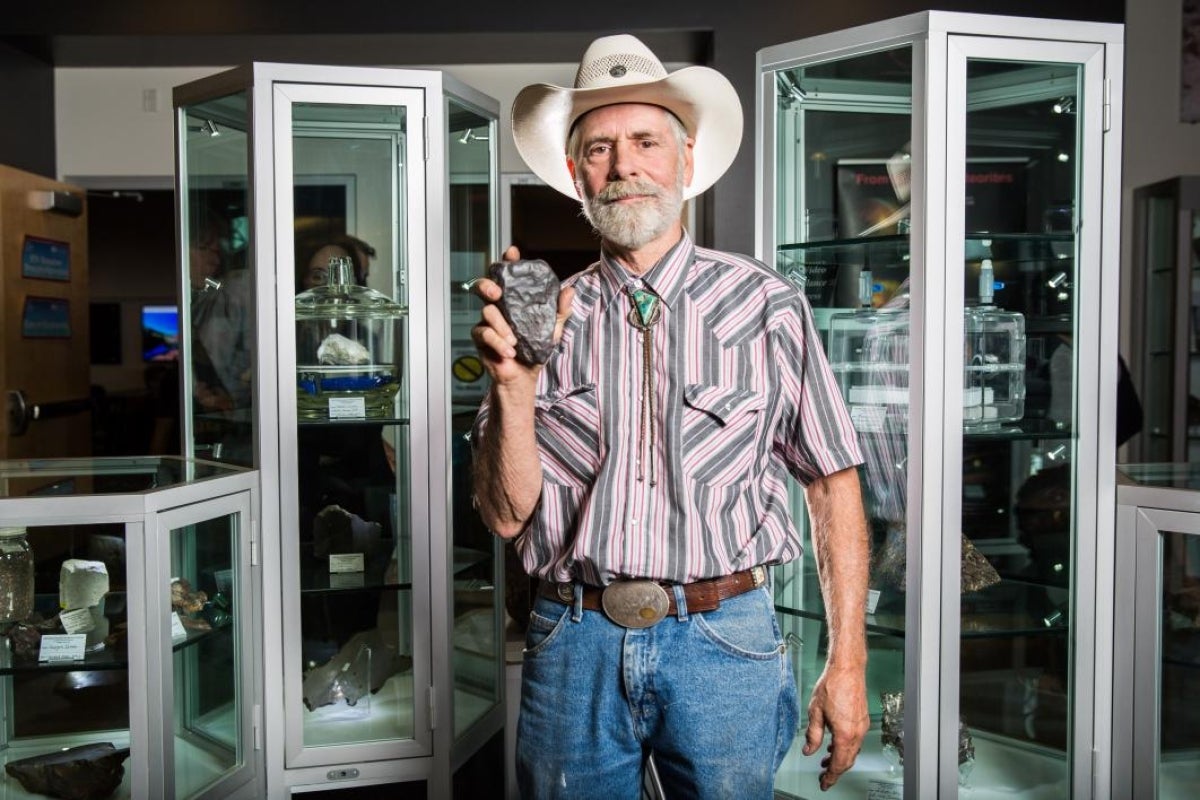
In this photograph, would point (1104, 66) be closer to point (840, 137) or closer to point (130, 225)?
point (840, 137)

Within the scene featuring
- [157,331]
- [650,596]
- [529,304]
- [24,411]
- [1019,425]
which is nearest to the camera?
[529,304]

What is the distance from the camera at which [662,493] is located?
1422mm

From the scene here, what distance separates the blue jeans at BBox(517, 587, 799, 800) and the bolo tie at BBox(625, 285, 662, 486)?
20cm

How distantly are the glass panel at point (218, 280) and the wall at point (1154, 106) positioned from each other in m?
4.35

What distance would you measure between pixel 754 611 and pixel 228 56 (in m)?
4.06

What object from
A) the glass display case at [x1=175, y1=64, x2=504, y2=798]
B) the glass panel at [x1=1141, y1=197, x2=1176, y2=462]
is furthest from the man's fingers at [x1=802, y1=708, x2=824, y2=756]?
the glass panel at [x1=1141, y1=197, x2=1176, y2=462]

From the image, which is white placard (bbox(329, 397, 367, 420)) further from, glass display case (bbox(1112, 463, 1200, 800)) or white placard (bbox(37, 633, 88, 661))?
glass display case (bbox(1112, 463, 1200, 800))

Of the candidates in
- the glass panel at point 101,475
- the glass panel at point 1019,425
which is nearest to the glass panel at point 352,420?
the glass panel at point 101,475

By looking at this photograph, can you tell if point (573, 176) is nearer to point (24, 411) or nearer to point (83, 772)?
point (83, 772)

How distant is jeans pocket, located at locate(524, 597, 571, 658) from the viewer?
1424 mm

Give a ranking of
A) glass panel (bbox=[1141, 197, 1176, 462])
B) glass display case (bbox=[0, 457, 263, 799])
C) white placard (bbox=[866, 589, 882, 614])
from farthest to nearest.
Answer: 1. glass panel (bbox=[1141, 197, 1176, 462])
2. white placard (bbox=[866, 589, 882, 614])
3. glass display case (bbox=[0, 457, 263, 799])

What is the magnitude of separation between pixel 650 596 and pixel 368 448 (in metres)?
1.51

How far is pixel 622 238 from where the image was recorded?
4.71 ft

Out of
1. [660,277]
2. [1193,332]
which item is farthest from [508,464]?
[1193,332]
